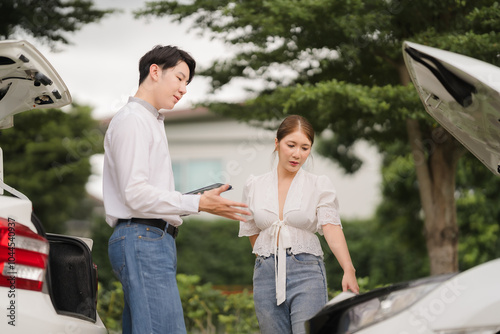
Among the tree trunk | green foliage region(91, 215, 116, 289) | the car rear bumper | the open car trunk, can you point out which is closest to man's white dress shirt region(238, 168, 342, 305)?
the open car trunk

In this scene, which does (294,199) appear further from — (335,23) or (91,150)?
(91,150)

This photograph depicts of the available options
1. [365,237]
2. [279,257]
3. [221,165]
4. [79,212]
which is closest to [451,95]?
[279,257]

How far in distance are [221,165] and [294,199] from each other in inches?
679

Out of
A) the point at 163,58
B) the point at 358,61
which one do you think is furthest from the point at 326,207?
the point at 358,61

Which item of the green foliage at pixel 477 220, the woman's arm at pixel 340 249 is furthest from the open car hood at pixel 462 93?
the green foliage at pixel 477 220

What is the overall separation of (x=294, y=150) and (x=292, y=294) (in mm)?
763

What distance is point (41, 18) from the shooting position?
8734 mm

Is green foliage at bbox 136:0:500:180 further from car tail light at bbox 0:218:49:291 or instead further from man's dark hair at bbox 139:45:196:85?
car tail light at bbox 0:218:49:291

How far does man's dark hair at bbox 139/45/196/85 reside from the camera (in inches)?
127

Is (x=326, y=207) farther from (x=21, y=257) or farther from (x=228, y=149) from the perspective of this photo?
(x=228, y=149)

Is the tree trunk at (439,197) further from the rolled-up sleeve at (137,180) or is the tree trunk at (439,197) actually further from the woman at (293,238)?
the rolled-up sleeve at (137,180)

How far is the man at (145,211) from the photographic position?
114 inches

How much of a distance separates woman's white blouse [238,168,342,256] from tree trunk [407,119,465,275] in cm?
489

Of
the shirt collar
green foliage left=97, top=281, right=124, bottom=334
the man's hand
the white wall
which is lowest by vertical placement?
the white wall
